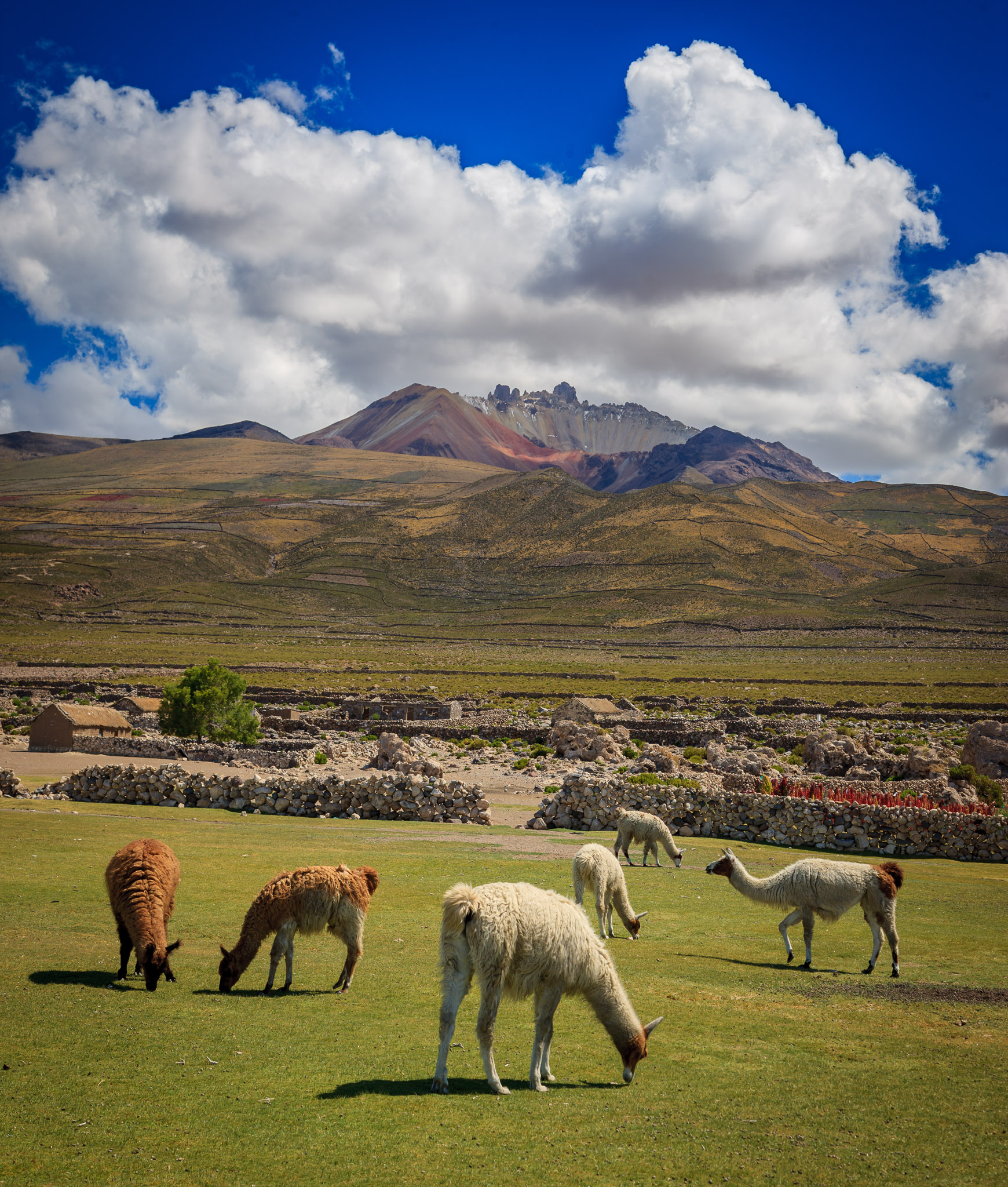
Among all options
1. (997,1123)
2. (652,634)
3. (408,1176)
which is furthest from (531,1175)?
(652,634)

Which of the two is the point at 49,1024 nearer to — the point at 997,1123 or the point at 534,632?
the point at 997,1123

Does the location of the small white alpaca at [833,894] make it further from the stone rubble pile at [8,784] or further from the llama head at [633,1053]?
the stone rubble pile at [8,784]

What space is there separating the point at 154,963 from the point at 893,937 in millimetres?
9499

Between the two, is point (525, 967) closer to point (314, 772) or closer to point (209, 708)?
point (314, 772)

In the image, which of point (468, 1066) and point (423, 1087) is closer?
point (423, 1087)

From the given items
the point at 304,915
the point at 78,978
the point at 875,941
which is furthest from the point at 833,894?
the point at 78,978

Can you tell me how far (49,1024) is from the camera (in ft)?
28.1

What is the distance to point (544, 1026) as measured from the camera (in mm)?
7891

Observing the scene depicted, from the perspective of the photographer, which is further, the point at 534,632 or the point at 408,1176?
the point at 534,632

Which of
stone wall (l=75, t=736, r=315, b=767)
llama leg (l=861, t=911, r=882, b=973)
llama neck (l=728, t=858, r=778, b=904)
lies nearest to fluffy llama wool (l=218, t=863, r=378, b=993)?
llama neck (l=728, t=858, r=778, b=904)

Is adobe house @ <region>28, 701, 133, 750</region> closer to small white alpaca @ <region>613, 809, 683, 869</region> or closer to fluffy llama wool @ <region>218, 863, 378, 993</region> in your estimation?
small white alpaca @ <region>613, 809, 683, 869</region>

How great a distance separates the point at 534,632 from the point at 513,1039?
497 feet

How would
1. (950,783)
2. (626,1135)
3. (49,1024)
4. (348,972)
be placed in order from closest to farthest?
(626,1135), (49,1024), (348,972), (950,783)

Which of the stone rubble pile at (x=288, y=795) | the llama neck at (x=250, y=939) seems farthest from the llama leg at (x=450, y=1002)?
the stone rubble pile at (x=288, y=795)
